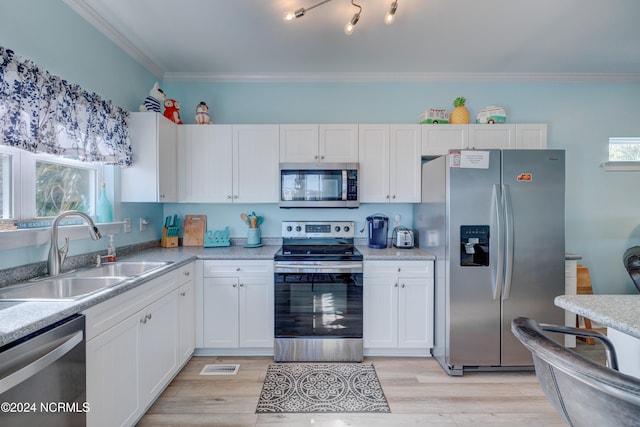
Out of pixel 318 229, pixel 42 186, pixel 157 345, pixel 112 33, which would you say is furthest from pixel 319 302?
pixel 112 33

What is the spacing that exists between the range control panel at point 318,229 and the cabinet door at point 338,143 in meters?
0.65

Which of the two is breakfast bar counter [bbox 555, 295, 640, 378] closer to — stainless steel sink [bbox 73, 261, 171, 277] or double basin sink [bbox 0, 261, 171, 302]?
double basin sink [bbox 0, 261, 171, 302]

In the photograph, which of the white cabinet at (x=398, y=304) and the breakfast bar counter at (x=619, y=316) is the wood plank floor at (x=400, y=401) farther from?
the breakfast bar counter at (x=619, y=316)

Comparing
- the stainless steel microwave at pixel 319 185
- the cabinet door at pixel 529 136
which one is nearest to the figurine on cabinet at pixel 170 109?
the stainless steel microwave at pixel 319 185

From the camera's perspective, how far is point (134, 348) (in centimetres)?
167

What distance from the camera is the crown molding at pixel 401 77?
10.0 ft

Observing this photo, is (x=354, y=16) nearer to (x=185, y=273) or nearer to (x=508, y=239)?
(x=508, y=239)

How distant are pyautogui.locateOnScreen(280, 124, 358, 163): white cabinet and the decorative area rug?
182 centimetres

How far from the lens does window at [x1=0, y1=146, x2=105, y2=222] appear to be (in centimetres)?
166

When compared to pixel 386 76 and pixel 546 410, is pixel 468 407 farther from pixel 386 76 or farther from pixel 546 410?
pixel 386 76

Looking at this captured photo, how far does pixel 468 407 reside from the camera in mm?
1971

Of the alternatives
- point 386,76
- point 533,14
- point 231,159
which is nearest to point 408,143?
point 386,76

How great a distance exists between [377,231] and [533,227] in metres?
1.26

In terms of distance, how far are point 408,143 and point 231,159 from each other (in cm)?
171
